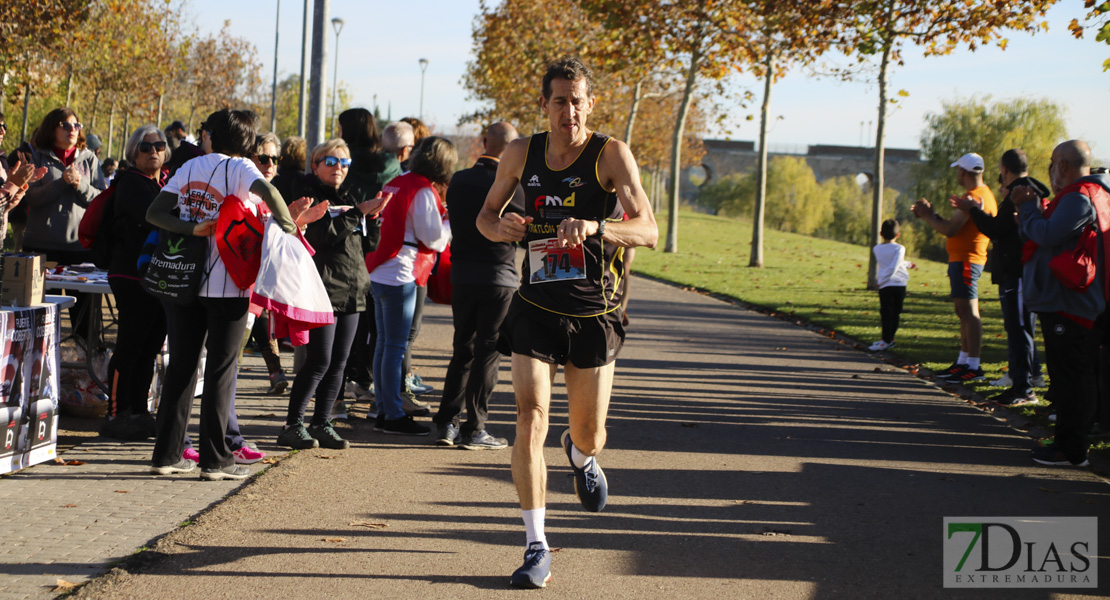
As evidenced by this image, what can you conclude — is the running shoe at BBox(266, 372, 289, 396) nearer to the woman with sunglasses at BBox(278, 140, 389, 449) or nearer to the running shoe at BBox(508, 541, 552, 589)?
the woman with sunglasses at BBox(278, 140, 389, 449)

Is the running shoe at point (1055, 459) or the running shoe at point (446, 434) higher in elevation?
the running shoe at point (1055, 459)

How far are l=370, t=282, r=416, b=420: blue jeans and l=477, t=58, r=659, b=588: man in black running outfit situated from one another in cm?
286

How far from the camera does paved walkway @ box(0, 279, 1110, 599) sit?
4.59 m

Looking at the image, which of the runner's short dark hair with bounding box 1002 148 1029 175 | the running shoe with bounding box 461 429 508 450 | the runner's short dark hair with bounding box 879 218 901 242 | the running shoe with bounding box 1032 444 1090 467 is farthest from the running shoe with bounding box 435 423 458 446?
the runner's short dark hair with bounding box 879 218 901 242

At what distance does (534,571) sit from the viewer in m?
4.50

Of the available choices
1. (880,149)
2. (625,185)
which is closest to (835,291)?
(880,149)

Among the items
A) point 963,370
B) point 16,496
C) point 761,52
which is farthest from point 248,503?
point 761,52

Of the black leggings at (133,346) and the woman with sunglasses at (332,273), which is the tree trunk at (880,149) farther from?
the black leggings at (133,346)

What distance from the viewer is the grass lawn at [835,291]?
13906 mm

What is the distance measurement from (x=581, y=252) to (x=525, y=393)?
0.67 m

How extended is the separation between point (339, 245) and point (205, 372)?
141 cm

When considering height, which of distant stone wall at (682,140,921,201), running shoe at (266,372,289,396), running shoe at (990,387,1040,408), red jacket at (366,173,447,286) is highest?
distant stone wall at (682,140,921,201)

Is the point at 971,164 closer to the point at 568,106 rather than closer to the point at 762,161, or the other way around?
the point at 568,106

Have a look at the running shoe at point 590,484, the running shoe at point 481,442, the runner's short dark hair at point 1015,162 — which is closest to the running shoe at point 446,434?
the running shoe at point 481,442
